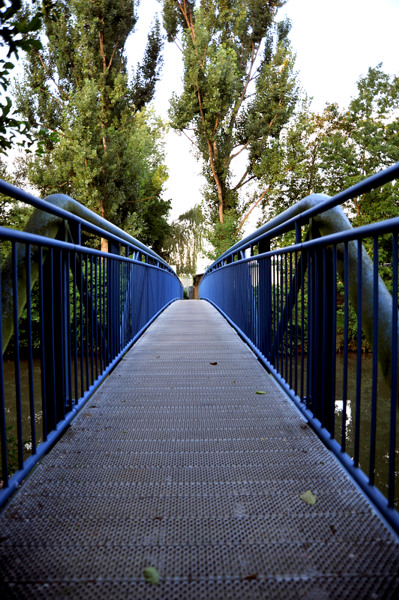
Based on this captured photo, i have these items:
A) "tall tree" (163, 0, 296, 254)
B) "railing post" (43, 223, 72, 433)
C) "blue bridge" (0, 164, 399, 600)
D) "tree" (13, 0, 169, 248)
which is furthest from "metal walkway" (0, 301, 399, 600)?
"tall tree" (163, 0, 296, 254)

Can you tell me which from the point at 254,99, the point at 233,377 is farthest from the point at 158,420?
the point at 254,99

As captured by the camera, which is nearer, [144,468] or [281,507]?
[281,507]

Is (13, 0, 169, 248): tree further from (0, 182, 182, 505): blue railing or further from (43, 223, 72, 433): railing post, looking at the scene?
(43, 223, 72, 433): railing post

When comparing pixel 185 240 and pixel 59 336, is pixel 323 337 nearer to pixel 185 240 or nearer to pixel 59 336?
pixel 59 336

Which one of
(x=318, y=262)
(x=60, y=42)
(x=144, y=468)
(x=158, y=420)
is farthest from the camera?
(x=60, y=42)

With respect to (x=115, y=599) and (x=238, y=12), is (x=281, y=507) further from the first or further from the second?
(x=238, y=12)

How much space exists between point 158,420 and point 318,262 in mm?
1308

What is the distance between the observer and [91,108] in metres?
18.7

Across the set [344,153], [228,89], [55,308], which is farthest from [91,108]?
[55,308]

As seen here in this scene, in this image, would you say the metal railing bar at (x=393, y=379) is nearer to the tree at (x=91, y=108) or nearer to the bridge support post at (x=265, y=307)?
the bridge support post at (x=265, y=307)

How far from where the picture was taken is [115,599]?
4.25ft

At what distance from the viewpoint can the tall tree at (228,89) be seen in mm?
22688

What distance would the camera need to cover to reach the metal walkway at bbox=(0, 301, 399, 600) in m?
1.36

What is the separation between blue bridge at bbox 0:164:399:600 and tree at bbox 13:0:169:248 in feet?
54.3
